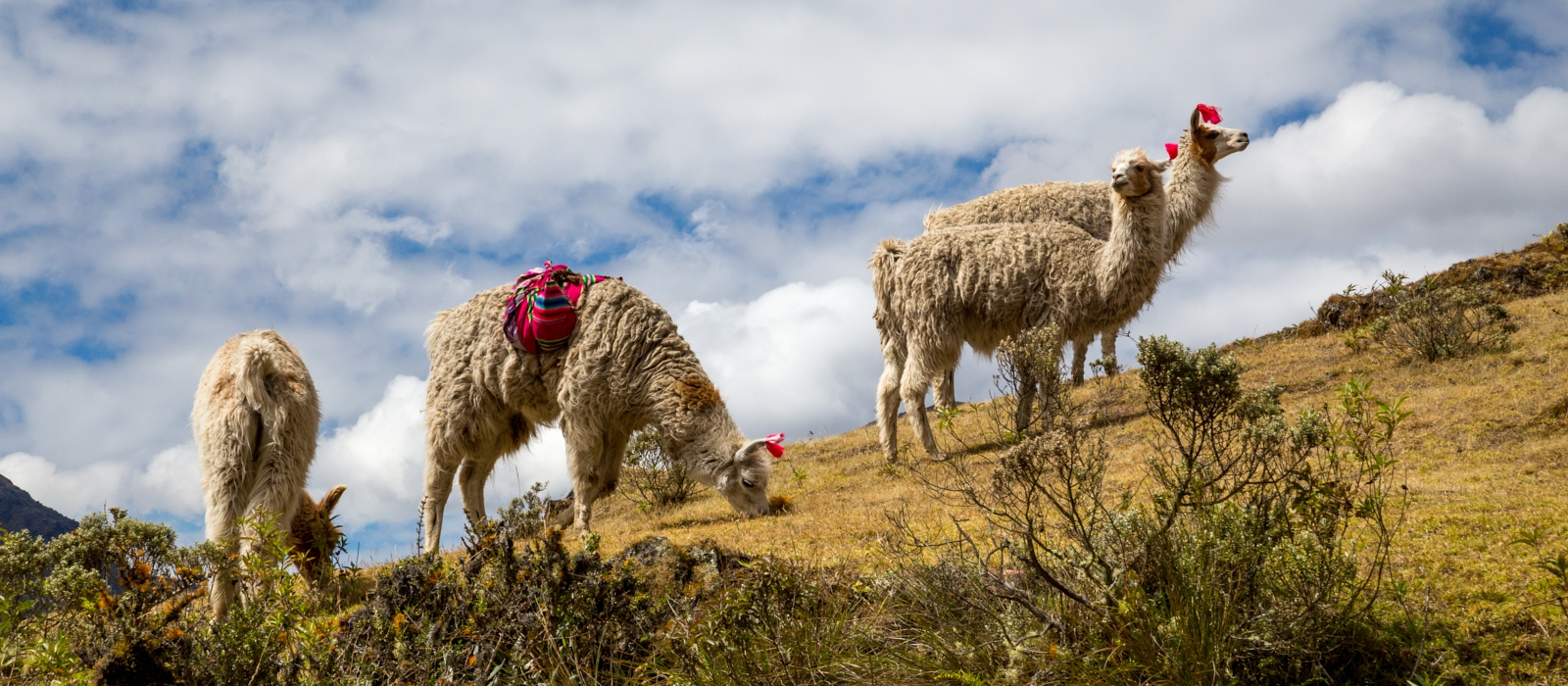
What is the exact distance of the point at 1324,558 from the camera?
3797 millimetres

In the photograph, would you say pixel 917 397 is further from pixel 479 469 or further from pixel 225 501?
pixel 225 501

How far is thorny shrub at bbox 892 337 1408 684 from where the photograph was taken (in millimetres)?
3568

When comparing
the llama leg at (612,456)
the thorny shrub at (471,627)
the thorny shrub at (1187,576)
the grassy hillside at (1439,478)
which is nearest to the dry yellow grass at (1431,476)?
the grassy hillside at (1439,478)

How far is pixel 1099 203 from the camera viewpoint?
1465 cm

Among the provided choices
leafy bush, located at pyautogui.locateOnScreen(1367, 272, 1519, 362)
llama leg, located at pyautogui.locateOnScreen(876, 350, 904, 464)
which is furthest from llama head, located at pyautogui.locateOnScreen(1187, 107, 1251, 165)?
llama leg, located at pyautogui.locateOnScreen(876, 350, 904, 464)

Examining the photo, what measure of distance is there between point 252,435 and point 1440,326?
40.4ft

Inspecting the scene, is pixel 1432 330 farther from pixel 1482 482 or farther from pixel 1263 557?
pixel 1263 557

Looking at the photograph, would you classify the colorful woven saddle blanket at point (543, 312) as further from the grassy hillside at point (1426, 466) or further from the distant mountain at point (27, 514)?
the distant mountain at point (27, 514)

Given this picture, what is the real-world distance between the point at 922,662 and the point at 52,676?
147 inches

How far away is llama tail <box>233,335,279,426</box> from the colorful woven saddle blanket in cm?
199

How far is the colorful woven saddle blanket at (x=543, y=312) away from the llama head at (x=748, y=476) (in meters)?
1.83

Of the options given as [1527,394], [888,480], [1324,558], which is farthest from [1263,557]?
[1527,394]

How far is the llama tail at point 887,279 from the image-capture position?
440 inches

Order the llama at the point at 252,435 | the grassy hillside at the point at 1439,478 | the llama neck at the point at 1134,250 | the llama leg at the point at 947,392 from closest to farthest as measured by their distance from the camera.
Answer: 1. the grassy hillside at the point at 1439,478
2. the llama at the point at 252,435
3. the llama neck at the point at 1134,250
4. the llama leg at the point at 947,392
